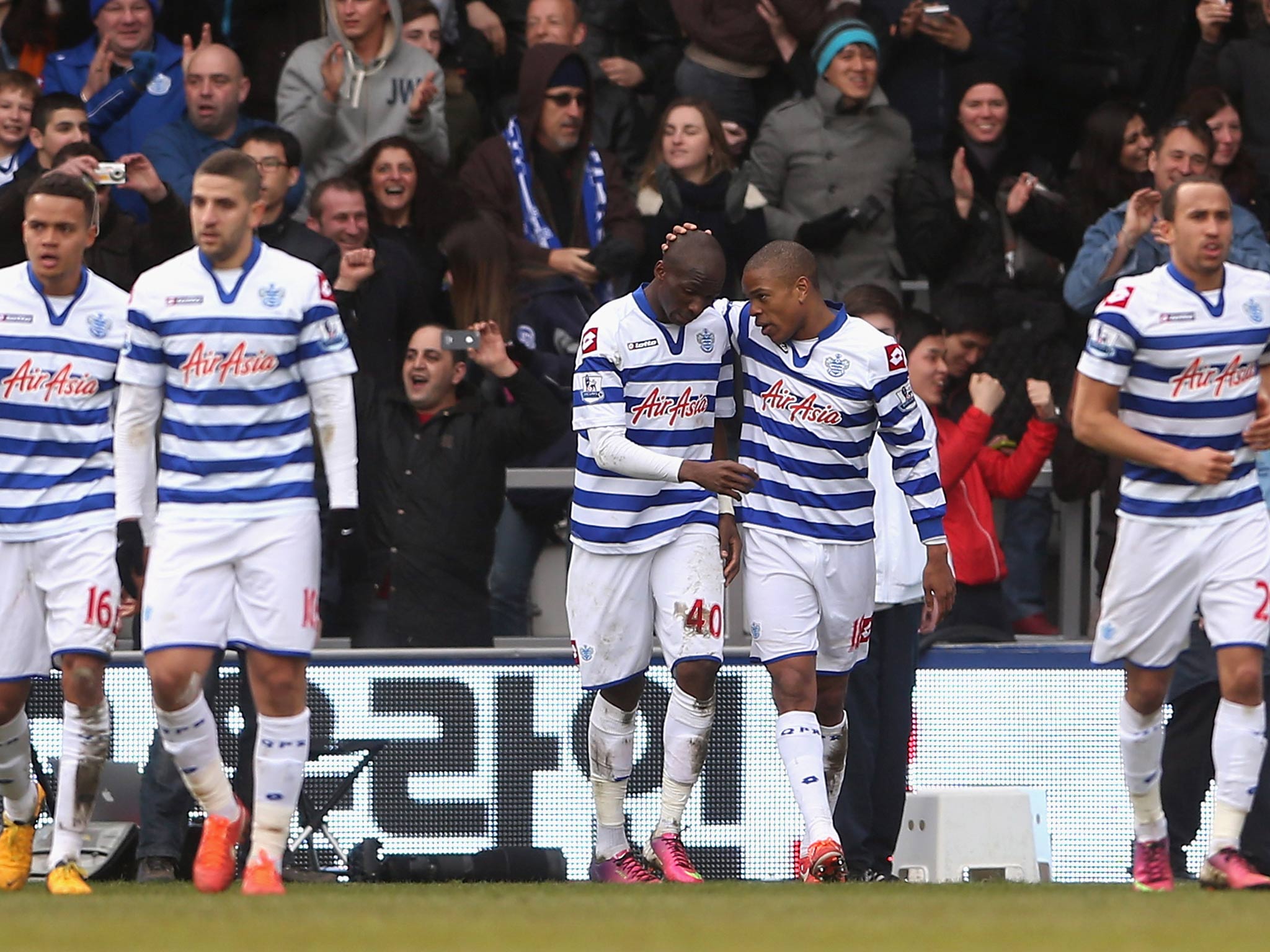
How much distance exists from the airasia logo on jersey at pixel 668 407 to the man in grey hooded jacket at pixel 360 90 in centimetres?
391

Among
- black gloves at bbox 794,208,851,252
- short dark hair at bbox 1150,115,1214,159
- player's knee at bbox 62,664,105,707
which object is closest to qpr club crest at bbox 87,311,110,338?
player's knee at bbox 62,664,105,707

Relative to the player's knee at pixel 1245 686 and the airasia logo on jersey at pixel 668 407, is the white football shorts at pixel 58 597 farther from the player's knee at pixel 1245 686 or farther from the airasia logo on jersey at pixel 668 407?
the player's knee at pixel 1245 686

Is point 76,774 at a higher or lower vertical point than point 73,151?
lower

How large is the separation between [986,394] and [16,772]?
183 inches

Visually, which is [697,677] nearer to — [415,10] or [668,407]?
[668,407]

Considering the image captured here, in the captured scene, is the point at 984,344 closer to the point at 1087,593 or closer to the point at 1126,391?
the point at 1087,593

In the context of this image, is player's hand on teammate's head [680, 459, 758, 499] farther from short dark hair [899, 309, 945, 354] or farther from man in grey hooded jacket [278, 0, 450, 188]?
man in grey hooded jacket [278, 0, 450, 188]

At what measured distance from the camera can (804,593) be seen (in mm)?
8961

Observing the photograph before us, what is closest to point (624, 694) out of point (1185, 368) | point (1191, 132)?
point (1185, 368)

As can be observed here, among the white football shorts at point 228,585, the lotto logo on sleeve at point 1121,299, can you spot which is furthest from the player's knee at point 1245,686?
the white football shorts at point 228,585

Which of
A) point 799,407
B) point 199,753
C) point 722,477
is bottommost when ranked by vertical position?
point 199,753

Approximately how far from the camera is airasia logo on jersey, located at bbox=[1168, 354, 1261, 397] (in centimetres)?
845

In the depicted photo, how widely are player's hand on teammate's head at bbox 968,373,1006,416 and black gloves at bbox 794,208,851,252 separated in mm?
1789

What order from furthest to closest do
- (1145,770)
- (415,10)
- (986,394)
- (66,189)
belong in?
1. (415,10)
2. (986,394)
3. (66,189)
4. (1145,770)
